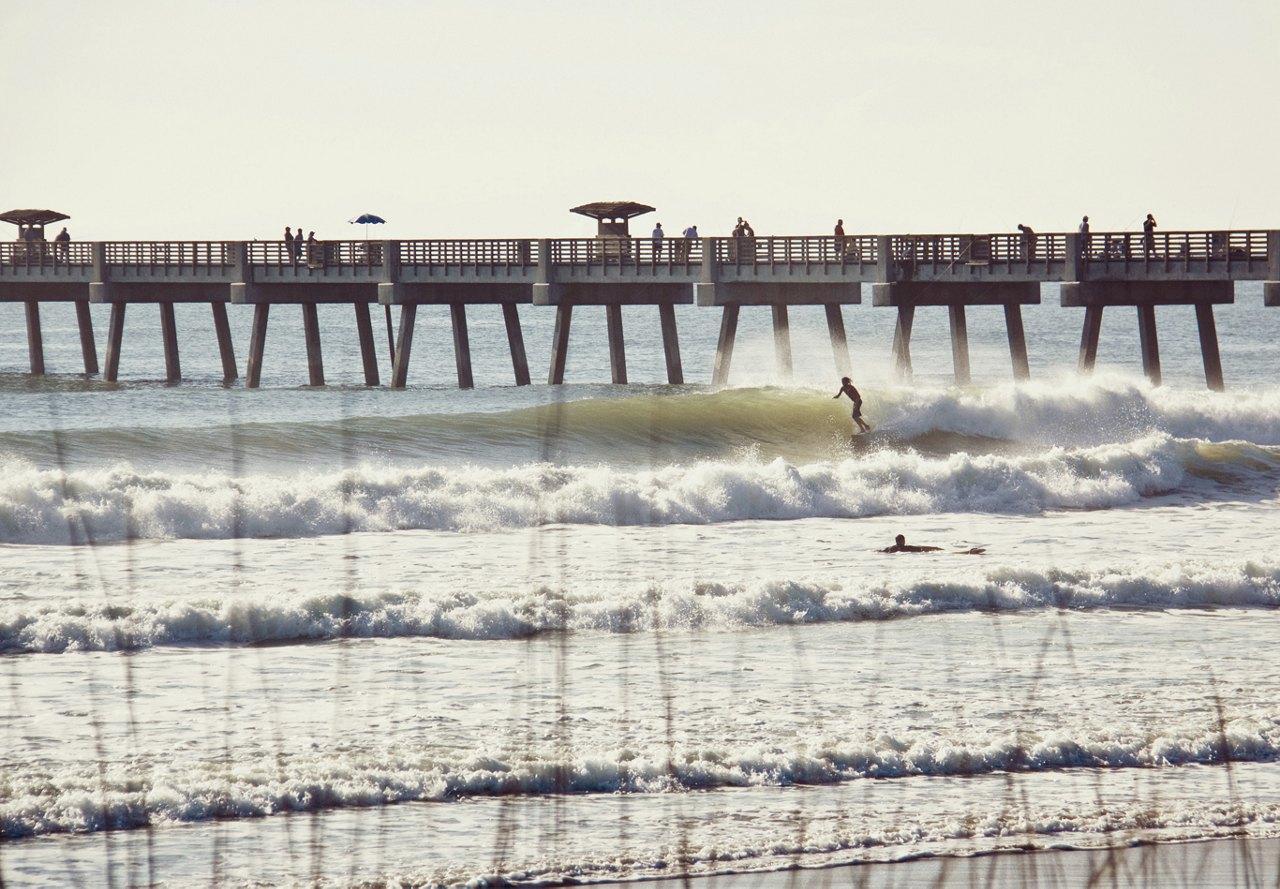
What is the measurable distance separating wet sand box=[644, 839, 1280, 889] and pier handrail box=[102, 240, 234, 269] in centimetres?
4096

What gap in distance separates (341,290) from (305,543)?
27.6 meters

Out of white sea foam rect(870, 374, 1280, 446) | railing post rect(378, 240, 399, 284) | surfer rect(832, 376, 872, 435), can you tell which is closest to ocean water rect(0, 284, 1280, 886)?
surfer rect(832, 376, 872, 435)

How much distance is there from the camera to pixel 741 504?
23469 mm

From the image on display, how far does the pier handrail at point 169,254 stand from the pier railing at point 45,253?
1.14 m

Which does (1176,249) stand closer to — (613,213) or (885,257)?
(885,257)

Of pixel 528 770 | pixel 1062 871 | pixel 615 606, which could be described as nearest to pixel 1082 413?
pixel 615 606

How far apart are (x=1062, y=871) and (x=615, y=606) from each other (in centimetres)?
746

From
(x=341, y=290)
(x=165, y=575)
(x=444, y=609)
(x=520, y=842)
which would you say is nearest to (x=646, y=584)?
(x=444, y=609)

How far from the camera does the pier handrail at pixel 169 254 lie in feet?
153

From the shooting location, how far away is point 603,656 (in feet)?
43.8

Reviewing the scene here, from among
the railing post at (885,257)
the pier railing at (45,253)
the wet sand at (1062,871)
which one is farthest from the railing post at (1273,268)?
the pier railing at (45,253)

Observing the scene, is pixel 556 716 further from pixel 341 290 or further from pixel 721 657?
pixel 341 290

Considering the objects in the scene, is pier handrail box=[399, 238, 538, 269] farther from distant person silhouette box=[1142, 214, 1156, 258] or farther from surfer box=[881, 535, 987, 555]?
surfer box=[881, 535, 987, 555]

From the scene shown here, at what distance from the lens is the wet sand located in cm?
798
